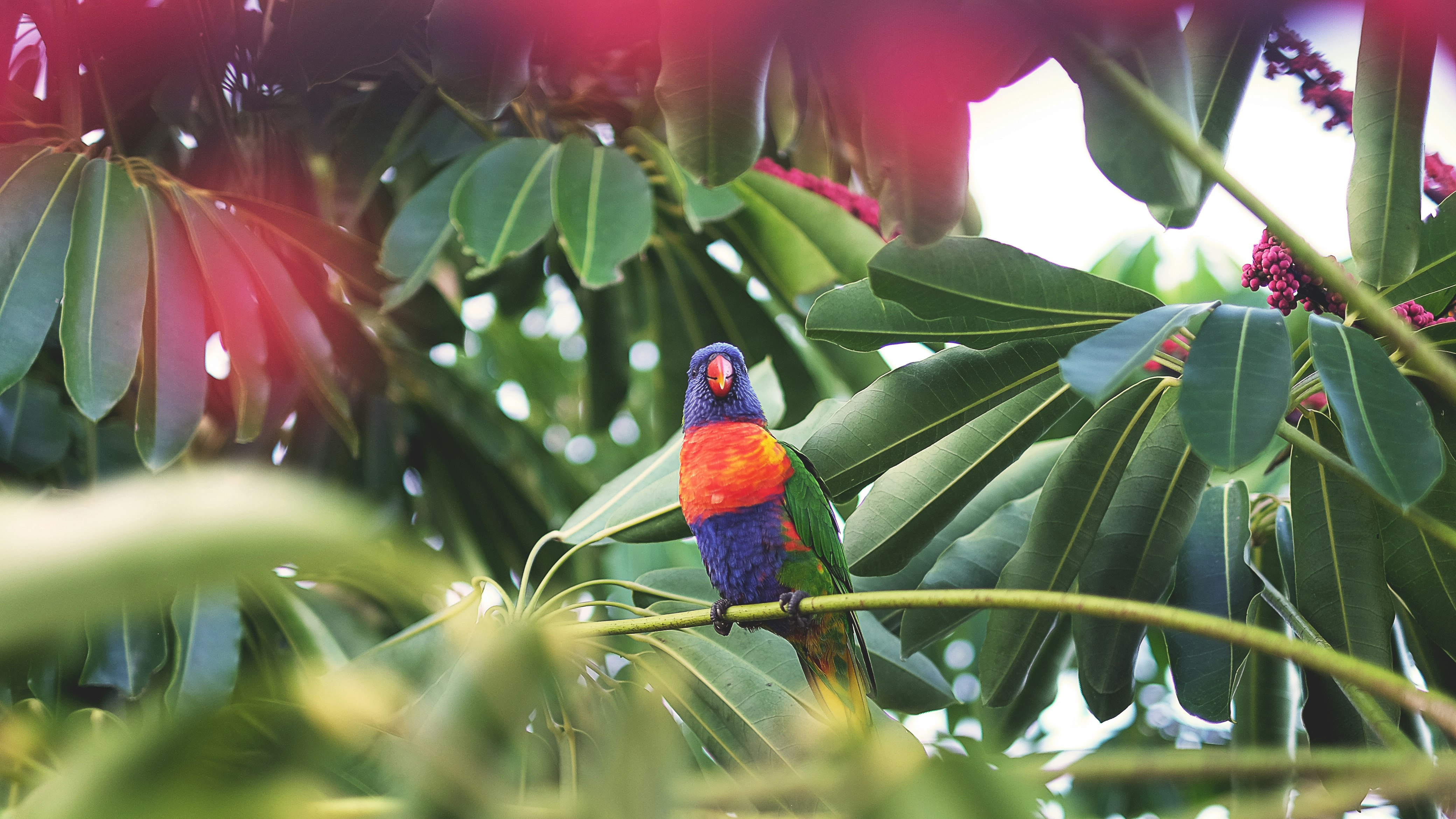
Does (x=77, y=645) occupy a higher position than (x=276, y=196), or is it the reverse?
(x=276, y=196)

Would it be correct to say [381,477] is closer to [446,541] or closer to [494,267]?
[446,541]

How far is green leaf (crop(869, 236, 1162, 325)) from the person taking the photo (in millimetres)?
1140

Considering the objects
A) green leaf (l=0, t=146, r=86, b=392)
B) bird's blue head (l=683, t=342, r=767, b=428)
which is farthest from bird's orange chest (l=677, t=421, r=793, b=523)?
green leaf (l=0, t=146, r=86, b=392)

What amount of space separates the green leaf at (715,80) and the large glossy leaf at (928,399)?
395 mm

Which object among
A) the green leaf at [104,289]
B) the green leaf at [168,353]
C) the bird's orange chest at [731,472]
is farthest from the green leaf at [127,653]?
the bird's orange chest at [731,472]

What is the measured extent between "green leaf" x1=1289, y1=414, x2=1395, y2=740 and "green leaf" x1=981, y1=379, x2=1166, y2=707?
233mm

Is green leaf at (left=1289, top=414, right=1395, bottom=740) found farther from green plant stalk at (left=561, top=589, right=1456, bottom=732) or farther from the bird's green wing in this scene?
the bird's green wing

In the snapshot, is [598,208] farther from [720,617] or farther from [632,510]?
[720,617]

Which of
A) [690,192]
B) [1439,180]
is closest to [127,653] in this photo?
[690,192]

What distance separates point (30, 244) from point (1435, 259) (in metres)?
2.22

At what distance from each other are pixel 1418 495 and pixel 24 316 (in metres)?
2.02

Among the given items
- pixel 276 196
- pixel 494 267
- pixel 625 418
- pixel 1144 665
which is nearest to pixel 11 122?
pixel 276 196

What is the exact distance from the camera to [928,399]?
1.33 m

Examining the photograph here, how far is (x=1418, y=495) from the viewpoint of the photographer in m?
0.88
